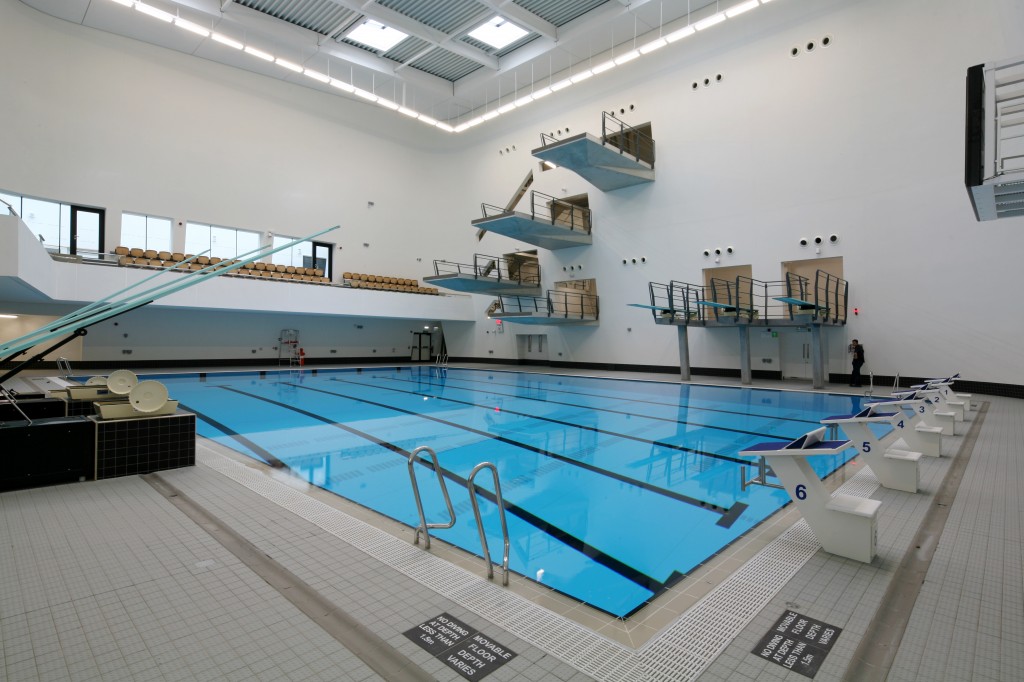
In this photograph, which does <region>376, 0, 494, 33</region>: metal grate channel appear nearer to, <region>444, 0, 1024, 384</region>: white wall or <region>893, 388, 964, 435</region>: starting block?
<region>444, 0, 1024, 384</region>: white wall

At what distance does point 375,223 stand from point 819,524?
66.4 feet

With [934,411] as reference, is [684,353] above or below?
above

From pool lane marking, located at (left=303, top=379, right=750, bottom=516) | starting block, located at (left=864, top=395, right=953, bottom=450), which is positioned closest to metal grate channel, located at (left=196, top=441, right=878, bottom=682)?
pool lane marking, located at (left=303, top=379, right=750, bottom=516)

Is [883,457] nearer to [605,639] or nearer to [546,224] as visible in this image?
[605,639]

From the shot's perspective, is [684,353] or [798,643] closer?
[798,643]

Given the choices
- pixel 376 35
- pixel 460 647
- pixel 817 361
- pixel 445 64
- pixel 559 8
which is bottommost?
pixel 460 647

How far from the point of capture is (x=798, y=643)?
1951 mm

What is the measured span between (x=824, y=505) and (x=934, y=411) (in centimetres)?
444

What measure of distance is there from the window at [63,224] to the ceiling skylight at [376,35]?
9.19m

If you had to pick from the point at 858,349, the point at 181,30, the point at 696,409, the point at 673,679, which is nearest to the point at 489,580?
the point at 673,679

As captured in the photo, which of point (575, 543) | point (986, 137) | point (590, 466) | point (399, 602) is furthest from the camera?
point (590, 466)

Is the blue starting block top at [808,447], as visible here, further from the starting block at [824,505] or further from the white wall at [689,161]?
the white wall at [689,161]

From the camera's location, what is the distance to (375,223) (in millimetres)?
20734

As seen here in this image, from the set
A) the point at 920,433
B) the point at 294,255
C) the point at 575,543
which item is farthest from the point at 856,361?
the point at 294,255
